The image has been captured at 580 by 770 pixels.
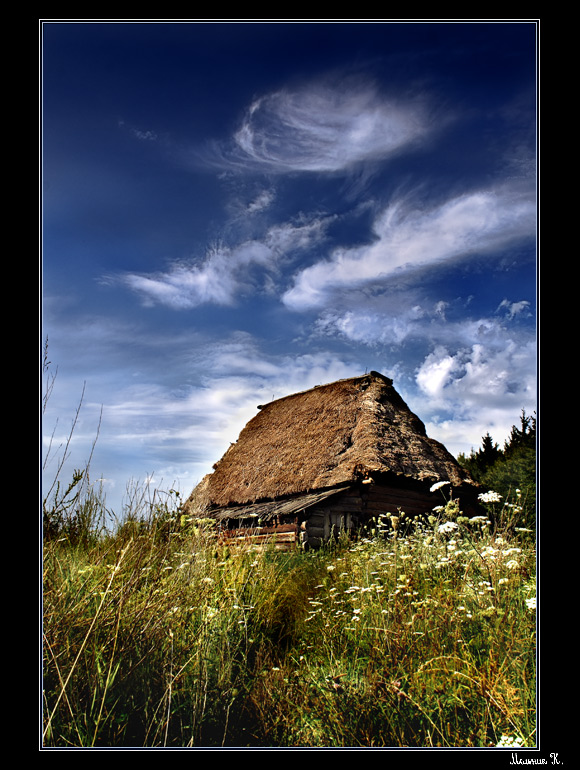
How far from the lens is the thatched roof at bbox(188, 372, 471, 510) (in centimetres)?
1183

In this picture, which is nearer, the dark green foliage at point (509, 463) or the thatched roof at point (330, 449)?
the thatched roof at point (330, 449)

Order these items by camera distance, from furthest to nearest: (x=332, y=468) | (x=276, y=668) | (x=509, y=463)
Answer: (x=509, y=463)
(x=332, y=468)
(x=276, y=668)

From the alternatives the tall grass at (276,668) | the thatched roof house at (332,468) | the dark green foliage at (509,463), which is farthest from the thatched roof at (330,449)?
the tall grass at (276,668)

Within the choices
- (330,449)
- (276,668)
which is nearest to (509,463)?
(330,449)

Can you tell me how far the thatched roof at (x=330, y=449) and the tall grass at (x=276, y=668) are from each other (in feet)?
21.6

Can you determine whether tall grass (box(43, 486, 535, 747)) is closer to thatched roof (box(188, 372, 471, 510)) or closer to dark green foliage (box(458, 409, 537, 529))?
thatched roof (box(188, 372, 471, 510))

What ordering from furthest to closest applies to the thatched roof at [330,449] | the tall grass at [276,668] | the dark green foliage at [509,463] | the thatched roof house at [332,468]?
1. the dark green foliage at [509,463]
2. the thatched roof at [330,449]
3. the thatched roof house at [332,468]
4. the tall grass at [276,668]

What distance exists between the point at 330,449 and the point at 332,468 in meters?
0.83

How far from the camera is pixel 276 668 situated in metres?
3.25

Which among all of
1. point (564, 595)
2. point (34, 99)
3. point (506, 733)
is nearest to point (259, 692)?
point (506, 733)

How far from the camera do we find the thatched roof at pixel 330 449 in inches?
466

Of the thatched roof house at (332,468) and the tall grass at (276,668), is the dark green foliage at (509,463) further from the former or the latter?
the tall grass at (276,668)

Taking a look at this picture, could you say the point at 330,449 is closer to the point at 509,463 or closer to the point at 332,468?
the point at 332,468

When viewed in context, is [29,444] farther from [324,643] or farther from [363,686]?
[324,643]
